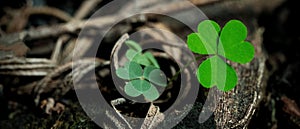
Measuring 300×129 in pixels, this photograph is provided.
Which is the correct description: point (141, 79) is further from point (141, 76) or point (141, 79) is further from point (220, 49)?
point (220, 49)

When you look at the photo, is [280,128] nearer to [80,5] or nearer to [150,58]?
[150,58]

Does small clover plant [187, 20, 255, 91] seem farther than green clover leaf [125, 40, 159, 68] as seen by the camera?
No

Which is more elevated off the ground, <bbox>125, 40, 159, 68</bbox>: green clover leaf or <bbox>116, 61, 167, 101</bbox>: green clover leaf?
<bbox>125, 40, 159, 68</bbox>: green clover leaf

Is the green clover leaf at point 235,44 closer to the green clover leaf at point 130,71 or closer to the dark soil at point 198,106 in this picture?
the dark soil at point 198,106

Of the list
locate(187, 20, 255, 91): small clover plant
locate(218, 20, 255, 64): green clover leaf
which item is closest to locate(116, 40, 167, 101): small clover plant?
locate(187, 20, 255, 91): small clover plant

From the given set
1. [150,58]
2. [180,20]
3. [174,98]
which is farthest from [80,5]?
[174,98]

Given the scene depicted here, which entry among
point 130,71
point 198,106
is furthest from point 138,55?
point 198,106

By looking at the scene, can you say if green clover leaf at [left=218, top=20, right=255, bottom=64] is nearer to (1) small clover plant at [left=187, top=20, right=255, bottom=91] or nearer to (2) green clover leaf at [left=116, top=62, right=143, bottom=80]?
(1) small clover plant at [left=187, top=20, right=255, bottom=91]

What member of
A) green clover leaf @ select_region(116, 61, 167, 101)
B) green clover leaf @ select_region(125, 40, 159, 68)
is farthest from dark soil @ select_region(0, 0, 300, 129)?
green clover leaf @ select_region(125, 40, 159, 68)
